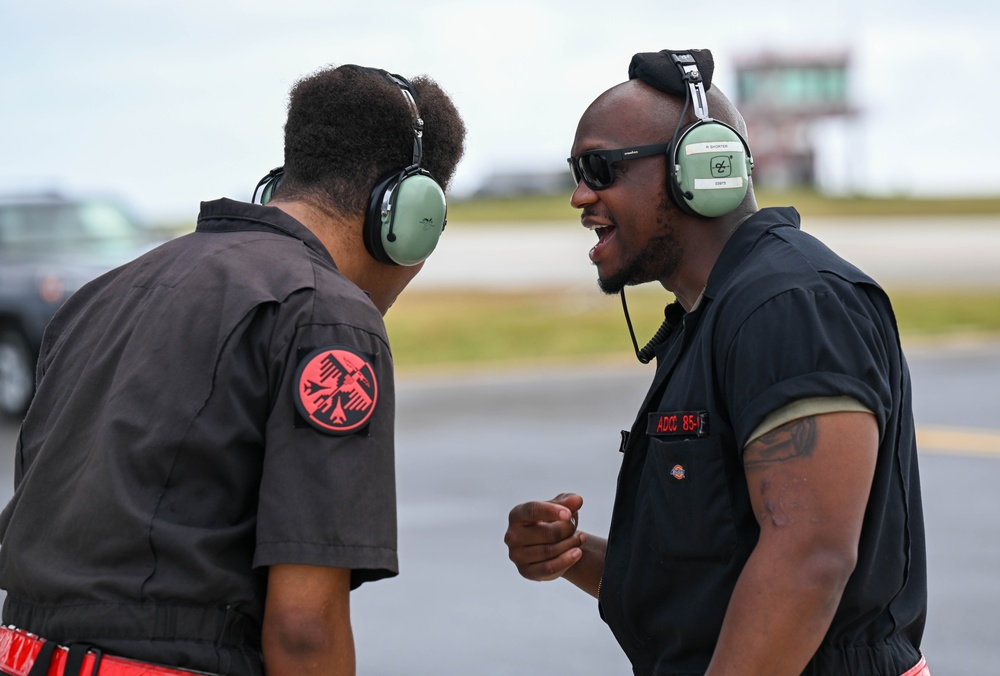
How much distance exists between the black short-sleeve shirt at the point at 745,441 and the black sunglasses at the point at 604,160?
317 mm

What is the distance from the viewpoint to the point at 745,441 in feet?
7.50

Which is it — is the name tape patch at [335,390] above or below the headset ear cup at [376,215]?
below

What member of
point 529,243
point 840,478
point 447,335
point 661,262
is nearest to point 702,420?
point 840,478

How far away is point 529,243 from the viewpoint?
41.6 metres

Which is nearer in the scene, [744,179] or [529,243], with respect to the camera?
[744,179]

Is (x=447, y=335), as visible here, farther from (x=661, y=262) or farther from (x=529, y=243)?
(x=529, y=243)

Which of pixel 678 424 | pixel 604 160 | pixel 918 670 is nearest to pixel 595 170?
pixel 604 160

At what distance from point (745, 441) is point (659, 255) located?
0.63 m

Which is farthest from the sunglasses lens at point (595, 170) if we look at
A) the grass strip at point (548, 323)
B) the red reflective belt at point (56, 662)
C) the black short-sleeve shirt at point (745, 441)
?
the grass strip at point (548, 323)

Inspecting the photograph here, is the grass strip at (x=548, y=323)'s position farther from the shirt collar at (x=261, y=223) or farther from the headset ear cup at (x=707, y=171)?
the shirt collar at (x=261, y=223)

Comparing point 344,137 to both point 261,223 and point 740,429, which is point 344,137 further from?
point 740,429

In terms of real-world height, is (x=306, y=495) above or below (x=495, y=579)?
above

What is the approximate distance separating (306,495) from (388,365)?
11.1 inches

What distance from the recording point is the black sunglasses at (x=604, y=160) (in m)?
2.77
